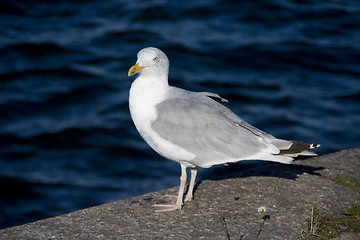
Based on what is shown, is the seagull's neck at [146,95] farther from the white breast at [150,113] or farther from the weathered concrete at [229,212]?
the weathered concrete at [229,212]

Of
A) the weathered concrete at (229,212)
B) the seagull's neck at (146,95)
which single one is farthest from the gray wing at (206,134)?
the weathered concrete at (229,212)

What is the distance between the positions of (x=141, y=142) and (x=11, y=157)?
2.19m

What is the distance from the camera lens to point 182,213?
4.10 meters

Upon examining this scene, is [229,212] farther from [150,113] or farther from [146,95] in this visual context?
[146,95]

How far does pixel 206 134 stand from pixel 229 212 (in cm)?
64

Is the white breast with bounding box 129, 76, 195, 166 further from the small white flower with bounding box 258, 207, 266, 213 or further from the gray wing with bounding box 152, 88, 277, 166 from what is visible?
the small white flower with bounding box 258, 207, 266, 213

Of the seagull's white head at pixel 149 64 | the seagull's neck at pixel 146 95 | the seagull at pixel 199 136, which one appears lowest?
the seagull at pixel 199 136

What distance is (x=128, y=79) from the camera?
411 inches

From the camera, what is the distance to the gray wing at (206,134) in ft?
13.5

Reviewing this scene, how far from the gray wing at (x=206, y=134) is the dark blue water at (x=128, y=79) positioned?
3.74 m

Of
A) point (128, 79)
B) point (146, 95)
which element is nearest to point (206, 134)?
point (146, 95)

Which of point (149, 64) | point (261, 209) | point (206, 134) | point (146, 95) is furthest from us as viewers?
point (149, 64)

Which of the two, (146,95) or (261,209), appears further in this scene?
(146,95)

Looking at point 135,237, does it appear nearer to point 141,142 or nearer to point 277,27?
A: point 141,142
